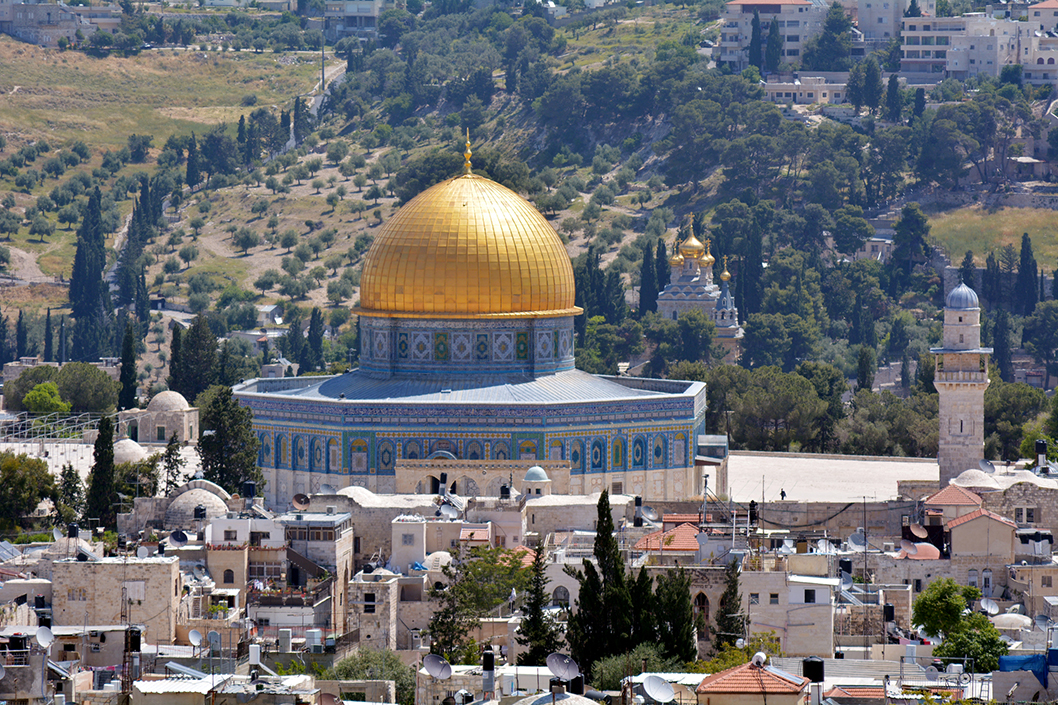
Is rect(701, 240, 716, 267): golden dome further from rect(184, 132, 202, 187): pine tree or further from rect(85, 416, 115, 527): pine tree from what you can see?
rect(85, 416, 115, 527): pine tree

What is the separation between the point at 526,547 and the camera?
40781 millimetres

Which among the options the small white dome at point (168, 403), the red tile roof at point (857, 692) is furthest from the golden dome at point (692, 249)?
the red tile roof at point (857, 692)

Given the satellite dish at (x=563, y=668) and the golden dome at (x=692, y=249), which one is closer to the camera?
the satellite dish at (x=563, y=668)

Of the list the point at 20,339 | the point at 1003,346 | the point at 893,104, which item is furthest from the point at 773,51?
the point at 20,339

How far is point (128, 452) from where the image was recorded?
5350 cm

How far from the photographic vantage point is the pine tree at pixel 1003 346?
88.5 metres

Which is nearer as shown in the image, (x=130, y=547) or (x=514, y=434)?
(x=130, y=547)

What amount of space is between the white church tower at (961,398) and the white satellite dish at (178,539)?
1722 centimetres

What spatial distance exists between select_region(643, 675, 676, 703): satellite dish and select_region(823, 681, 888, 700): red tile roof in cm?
191

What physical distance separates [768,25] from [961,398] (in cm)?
8777

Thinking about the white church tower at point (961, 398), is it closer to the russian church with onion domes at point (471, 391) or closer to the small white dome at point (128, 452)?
the russian church with onion domes at point (471, 391)

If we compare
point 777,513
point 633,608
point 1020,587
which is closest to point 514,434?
point 777,513

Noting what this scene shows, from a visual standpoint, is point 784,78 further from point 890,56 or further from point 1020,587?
point 1020,587

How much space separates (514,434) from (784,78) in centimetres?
8549
